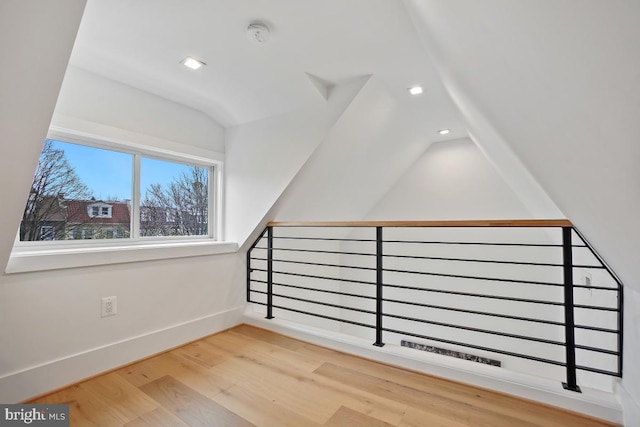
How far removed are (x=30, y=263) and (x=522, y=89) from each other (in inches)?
96.2

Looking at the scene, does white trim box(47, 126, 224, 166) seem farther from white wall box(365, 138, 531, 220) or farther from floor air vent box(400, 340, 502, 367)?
floor air vent box(400, 340, 502, 367)

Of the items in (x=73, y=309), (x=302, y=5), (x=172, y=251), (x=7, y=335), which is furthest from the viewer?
(x=172, y=251)

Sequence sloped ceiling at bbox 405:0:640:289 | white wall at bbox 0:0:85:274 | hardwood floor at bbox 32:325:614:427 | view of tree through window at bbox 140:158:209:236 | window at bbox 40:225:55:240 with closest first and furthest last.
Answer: sloped ceiling at bbox 405:0:640:289, white wall at bbox 0:0:85:274, hardwood floor at bbox 32:325:614:427, window at bbox 40:225:55:240, view of tree through window at bbox 140:158:209:236

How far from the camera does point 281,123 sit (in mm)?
2496

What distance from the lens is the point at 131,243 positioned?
230 cm

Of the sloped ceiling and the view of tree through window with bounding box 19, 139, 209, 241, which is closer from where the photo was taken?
the sloped ceiling

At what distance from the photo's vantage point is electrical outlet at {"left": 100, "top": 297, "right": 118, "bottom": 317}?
193 centimetres

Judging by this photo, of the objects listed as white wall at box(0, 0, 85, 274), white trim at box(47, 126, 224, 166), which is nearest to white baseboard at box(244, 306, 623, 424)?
white trim at box(47, 126, 224, 166)

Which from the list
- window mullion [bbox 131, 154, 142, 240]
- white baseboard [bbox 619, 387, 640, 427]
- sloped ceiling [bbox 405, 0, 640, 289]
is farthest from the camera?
window mullion [bbox 131, 154, 142, 240]

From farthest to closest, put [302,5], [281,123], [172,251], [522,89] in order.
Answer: [281,123], [172,251], [302,5], [522,89]

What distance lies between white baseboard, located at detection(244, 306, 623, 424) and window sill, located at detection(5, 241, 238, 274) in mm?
1125

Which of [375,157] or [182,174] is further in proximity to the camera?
[375,157]

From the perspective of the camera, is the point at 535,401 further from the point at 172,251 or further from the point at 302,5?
the point at 172,251

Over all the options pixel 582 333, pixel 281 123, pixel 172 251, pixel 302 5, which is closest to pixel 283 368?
pixel 172 251
